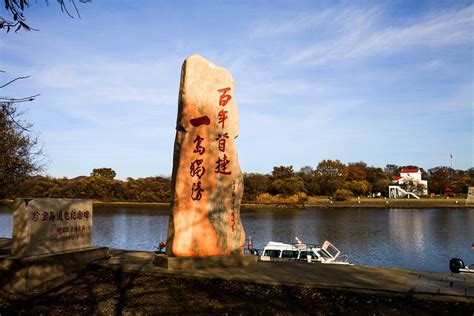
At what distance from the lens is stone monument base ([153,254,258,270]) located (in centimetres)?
912

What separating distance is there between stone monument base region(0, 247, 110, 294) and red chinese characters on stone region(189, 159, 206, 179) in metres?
3.20

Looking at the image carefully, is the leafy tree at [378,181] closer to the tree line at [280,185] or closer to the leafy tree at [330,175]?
the tree line at [280,185]

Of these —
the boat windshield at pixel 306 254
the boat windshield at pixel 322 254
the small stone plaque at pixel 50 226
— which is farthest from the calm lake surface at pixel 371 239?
the small stone plaque at pixel 50 226

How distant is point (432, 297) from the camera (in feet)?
22.3

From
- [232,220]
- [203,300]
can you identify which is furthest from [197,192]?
[203,300]

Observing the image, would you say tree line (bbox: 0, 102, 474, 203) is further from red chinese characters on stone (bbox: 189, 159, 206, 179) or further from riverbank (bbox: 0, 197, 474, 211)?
red chinese characters on stone (bbox: 189, 159, 206, 179)

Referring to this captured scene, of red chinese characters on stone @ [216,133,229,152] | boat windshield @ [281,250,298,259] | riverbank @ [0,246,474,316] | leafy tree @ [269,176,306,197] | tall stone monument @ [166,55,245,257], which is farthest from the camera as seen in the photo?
leafy tree @ [269,176,306,197]

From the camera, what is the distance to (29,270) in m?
7.87

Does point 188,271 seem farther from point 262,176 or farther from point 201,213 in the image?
point 262,176

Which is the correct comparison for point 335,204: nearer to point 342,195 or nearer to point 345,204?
point 345,204

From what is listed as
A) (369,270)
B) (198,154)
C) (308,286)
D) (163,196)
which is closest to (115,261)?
(198,154)

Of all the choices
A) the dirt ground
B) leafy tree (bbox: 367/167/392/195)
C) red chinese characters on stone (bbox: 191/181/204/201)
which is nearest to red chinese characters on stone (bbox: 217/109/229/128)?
red chinese characters on stone (bbox: 191/181/204/201)

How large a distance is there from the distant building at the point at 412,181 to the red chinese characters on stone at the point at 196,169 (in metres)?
94.0

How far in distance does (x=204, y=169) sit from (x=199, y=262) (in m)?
2.09
